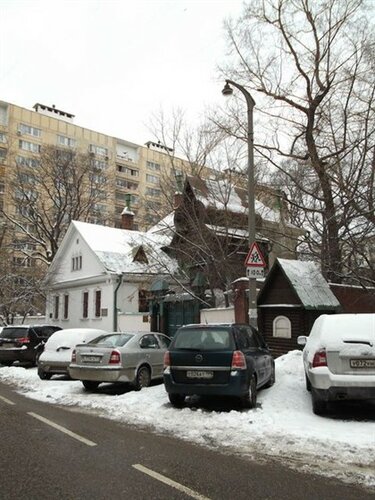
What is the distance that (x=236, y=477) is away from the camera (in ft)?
17.8

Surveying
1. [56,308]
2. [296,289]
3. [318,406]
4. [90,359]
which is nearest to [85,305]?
[56,308]

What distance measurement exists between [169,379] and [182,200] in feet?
49.0

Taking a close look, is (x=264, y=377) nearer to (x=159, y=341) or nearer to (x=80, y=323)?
(x=159, y=341)

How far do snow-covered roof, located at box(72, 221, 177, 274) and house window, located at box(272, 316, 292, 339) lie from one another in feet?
30.3

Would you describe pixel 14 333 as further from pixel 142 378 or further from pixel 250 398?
pixel 250 398

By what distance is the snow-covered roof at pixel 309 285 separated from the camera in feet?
50.1

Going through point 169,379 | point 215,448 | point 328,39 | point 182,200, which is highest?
point 328,39

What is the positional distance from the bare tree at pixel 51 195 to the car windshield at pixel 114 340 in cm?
2927

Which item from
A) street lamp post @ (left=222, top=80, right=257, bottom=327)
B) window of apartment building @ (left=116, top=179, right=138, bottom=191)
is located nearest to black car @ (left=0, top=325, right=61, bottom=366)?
street lamp post @ (left=222, top=80, right=257, bottom=327)

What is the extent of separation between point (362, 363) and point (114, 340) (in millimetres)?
6513

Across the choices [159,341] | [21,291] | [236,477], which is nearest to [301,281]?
[159,341]

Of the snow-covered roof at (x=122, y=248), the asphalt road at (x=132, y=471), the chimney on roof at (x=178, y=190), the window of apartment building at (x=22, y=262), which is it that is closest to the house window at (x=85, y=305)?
the snow-covered roof at (x=122, y=248)

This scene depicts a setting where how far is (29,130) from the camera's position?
73.8 meters

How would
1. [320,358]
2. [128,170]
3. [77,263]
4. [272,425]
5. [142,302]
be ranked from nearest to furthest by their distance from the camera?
[272,425], [320,358], [142,302], [77,263], [128,170]
